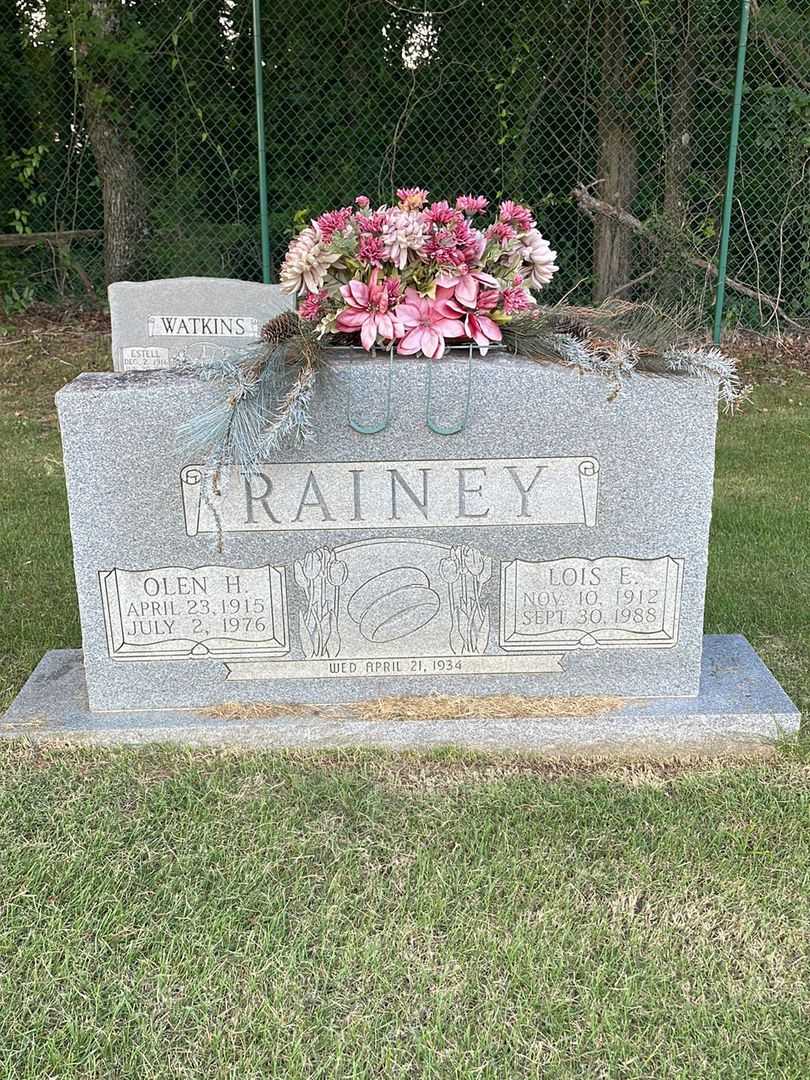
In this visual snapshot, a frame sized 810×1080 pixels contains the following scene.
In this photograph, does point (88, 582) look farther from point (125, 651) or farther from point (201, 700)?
point (201, 700)

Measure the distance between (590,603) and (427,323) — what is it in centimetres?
88

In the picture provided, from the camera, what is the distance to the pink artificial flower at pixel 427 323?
8.84 feet

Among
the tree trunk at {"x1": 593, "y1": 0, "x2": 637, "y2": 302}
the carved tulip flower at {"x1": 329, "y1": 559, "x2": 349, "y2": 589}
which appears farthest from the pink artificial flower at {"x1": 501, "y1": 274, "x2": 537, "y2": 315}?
the tree trunk at {"x1": 593, "y1": 0, "x2": 637, "y2": 302}

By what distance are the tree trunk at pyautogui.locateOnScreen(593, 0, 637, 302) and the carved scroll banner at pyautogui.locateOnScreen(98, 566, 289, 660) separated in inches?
251

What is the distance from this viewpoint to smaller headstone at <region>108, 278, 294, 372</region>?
4.72 meters

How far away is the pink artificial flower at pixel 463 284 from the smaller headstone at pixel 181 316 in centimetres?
216

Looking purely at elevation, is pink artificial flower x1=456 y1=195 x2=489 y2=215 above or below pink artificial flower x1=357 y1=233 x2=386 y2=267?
above

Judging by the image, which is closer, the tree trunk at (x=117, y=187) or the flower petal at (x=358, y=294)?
the flower petal at (x=358, y=294)

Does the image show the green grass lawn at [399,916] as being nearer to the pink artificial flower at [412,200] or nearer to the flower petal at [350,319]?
the flower petal at [350,319]

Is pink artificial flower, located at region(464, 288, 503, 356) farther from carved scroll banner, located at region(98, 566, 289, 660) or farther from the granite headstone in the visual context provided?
carved scroll banner, located at region(98, 566, 289, 660)

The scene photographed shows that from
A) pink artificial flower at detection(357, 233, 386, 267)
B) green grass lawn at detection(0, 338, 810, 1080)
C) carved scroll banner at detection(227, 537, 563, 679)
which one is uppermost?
pink artificial flower at detection(357, 233, 386, 267)

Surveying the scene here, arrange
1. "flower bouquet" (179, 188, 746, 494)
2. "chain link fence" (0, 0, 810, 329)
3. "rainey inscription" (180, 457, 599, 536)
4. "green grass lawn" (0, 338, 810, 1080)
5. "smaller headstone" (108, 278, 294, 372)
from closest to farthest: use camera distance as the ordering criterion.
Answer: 1. "green grass lawn" (0, 338, 810, 1080)
2. "flower bouquet" (179, 188, 746, 494)
3. "rainey inscription" (180, 457, 599, 536)
4. "smaller headstone" (108, 278, 294, 372)
5. "chain link fence" (0, 0, 810, 329)

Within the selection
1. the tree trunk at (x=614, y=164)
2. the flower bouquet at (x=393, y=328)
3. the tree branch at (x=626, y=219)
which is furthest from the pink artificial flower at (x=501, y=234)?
the tree branch at (x=626, y=219)

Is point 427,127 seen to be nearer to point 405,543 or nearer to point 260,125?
point 260,125
